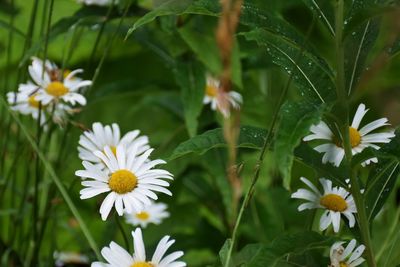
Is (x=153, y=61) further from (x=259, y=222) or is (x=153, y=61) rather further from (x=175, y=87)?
(x=259, y=222)

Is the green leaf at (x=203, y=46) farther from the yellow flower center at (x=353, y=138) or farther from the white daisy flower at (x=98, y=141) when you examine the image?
the yellow flower center at (x=353, y=138)

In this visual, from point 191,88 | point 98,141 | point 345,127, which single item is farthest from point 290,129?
point 191,88

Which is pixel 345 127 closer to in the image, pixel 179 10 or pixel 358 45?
pixel 358 45

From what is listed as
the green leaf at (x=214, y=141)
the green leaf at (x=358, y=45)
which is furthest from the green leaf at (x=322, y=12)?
the green leaf at (x=214, y=141)

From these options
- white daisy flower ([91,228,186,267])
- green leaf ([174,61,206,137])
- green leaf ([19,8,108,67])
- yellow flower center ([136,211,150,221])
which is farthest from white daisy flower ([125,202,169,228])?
white daisy flower ([91,228,186,267])

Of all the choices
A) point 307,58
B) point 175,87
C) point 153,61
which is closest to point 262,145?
point 307,58

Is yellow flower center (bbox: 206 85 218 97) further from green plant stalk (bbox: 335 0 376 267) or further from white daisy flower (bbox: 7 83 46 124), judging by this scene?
green plant stalk (bbox: 335 0 376 267)
